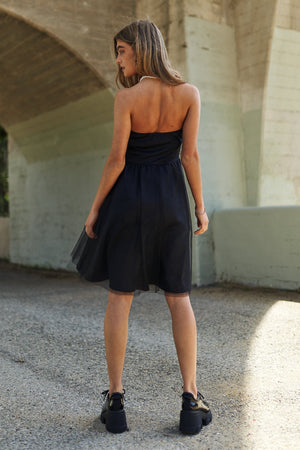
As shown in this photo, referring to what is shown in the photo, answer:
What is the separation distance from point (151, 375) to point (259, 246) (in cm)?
373

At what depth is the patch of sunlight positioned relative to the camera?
222 centimetres

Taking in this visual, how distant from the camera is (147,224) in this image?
225 centimetres

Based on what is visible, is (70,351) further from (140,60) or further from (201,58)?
(201,58)

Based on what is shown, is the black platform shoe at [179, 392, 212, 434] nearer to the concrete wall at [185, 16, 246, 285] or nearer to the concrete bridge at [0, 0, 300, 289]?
the concrete bridge at [0, 0, 300, 289]

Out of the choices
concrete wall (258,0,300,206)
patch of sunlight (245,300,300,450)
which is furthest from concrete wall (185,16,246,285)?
patch of sunlight (245,300,300,450)

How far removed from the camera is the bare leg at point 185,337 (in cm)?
228

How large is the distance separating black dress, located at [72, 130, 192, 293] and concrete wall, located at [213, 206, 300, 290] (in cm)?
413

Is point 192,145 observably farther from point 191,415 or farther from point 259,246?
point 259,246

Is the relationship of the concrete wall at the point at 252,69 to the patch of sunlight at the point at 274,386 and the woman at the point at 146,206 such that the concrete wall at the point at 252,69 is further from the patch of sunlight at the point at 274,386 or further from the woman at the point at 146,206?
the woman at the point at 146,206

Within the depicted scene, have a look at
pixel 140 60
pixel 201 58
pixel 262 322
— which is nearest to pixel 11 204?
pixel 201 58

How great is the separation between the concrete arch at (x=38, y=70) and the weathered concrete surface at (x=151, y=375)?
373 cm

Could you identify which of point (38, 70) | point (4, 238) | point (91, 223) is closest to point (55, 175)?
point (38, 70)

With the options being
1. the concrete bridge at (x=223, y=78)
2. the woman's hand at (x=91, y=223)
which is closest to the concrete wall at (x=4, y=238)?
the concrete bridge at (x=223, y=78)

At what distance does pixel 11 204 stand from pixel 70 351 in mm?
8198
